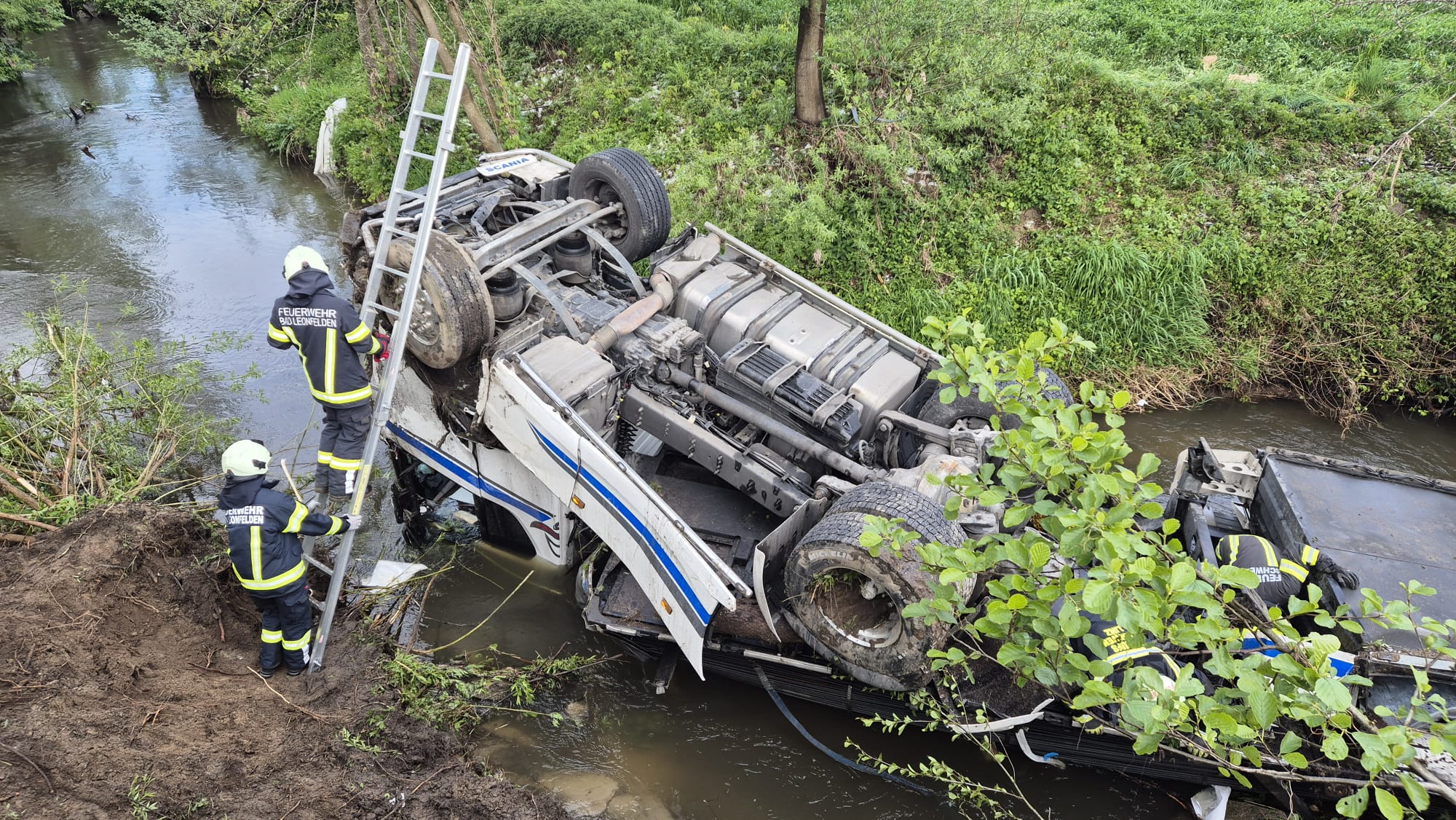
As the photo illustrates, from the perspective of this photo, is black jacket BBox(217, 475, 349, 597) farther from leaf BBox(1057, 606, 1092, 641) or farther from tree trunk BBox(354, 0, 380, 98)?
tree trunk BBox(354, 0, 380, 98)

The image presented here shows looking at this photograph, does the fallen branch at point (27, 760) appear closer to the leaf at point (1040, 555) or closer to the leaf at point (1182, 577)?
the leaf at point (1040, 555)

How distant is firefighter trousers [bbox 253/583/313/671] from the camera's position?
4.06 m

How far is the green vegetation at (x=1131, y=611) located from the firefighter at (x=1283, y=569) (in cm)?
156

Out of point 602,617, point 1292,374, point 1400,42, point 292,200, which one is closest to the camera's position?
point 602,617

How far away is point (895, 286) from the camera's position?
7.88 m

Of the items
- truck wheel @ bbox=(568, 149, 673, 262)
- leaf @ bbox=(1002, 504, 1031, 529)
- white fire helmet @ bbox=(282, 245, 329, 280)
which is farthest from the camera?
truck wheel @ bbox=(568, 149, 673, 262)

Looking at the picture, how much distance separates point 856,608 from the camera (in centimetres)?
406

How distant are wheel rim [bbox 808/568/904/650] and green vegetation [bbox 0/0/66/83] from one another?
1801cm

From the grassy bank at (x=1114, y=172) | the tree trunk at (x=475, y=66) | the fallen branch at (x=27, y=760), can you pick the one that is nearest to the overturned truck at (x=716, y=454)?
the fallen branch at (x=27, y=760)

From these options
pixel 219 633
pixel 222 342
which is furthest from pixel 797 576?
pixel 222 342

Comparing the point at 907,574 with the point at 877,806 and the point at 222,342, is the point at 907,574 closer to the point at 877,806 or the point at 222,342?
the point at 877,806

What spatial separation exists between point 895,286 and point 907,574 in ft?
15.3

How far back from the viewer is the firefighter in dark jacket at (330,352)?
4316mm

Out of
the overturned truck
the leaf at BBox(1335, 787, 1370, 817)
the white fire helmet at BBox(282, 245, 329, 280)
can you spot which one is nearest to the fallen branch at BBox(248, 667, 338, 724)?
the overturned truck
